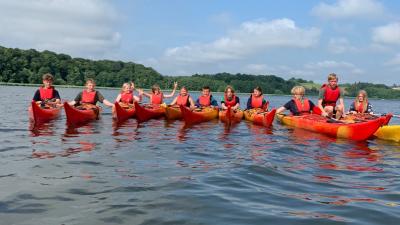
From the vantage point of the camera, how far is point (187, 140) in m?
10.7

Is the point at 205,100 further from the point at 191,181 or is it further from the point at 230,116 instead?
the point at 191,181

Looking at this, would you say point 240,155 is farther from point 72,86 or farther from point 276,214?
point 72,86

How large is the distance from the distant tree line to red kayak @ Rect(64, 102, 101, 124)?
266 ft

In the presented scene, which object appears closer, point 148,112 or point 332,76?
point 332,76

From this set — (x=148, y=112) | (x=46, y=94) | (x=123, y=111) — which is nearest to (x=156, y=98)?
(x=148, y=112)

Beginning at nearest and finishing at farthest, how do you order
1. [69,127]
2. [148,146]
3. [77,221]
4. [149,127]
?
1. [77,221]
2. [148,146]
3. [69,127]
4. [149,127]

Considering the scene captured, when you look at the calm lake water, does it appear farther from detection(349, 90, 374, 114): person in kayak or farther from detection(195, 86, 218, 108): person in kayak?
detection(195, 86, 218, 108): person in kayak

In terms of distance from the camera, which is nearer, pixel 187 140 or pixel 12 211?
pixel 12 211

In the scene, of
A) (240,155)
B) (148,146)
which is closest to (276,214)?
(240,155)

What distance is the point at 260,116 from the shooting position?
1588 centimetres

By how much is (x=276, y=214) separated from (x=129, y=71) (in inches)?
4427

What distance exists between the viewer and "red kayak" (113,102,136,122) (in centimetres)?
1575

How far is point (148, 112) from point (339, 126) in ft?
25.6

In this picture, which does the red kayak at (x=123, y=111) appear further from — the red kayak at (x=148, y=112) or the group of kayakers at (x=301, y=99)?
the group of kayakers at (x=301, y=99)
